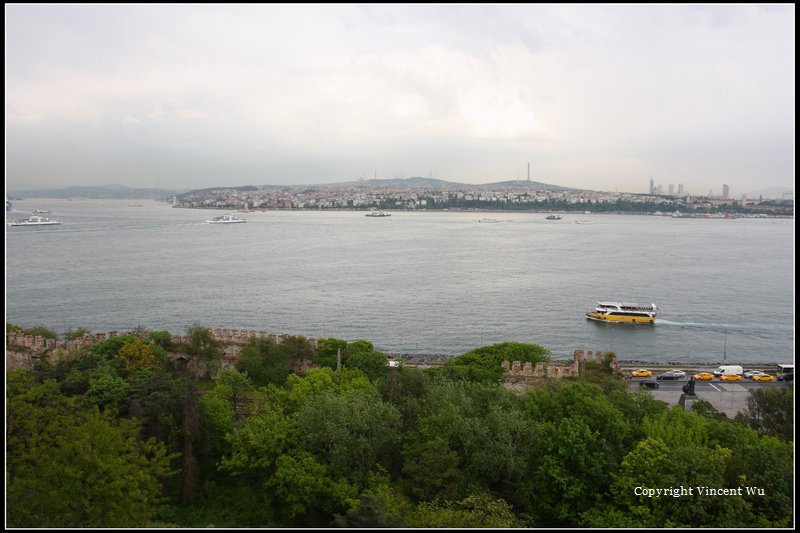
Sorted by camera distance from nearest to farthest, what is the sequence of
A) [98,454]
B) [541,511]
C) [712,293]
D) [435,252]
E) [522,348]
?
[98,454] < [541,511] < [522,348] < [712,293] < [435,252]

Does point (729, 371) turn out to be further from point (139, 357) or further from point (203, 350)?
point (139, 357)

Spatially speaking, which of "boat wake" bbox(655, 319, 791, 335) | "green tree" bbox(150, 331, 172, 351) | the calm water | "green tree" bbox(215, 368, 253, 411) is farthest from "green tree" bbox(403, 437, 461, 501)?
"boat wake" bbox(655, 319, 791, 335)

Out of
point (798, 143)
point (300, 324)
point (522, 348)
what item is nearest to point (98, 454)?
point (798, 143)

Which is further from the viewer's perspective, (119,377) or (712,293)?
(712,293)

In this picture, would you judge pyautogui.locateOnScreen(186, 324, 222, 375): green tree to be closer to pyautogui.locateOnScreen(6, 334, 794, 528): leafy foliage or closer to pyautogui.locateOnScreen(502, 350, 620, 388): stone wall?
pyautogui.locateOnScreen(6, 334, 794, 528): leafy foliage

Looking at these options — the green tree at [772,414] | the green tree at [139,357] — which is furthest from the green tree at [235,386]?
the green tree at [772,414]

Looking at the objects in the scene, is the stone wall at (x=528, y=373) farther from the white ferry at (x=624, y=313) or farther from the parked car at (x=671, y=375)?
the white ferry at (x=624, y=313)

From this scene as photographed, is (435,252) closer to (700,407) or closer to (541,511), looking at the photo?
(700,407)

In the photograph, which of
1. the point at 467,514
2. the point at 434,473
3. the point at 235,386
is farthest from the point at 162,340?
the point at 467,514
